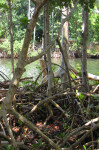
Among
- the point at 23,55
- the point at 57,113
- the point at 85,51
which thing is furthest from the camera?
the point at 57,113

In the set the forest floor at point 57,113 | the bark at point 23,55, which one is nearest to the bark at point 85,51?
the forest floor at point 57,113

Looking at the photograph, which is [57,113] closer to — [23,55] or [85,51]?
[85,51]

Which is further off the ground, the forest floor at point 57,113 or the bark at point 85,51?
the bark at point 85,51

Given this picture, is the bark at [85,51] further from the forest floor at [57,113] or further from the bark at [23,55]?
the bark at [23,55]

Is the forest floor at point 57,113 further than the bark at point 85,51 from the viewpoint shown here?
No

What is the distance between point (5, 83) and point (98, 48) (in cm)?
2749

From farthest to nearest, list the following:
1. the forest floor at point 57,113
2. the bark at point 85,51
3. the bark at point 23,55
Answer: the bark at point 85,51 < the forest floor at point 57,113 < the bark at point 23,55

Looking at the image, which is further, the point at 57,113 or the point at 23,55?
the point at 57,113

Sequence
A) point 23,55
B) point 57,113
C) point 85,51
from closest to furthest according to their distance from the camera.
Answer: point 23,55 < point 85,51 < point 57,113

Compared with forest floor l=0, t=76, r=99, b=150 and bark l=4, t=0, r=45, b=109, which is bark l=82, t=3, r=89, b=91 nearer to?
forest floor l=0, t=76, r=99, b=150

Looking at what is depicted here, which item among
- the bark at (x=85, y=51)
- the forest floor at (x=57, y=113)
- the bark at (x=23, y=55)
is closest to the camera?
the bark at (x=23, y=55)

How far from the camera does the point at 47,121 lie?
3471mm

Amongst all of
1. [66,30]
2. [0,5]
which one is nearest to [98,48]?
[66,30]

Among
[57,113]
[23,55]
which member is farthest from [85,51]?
[23,55]
